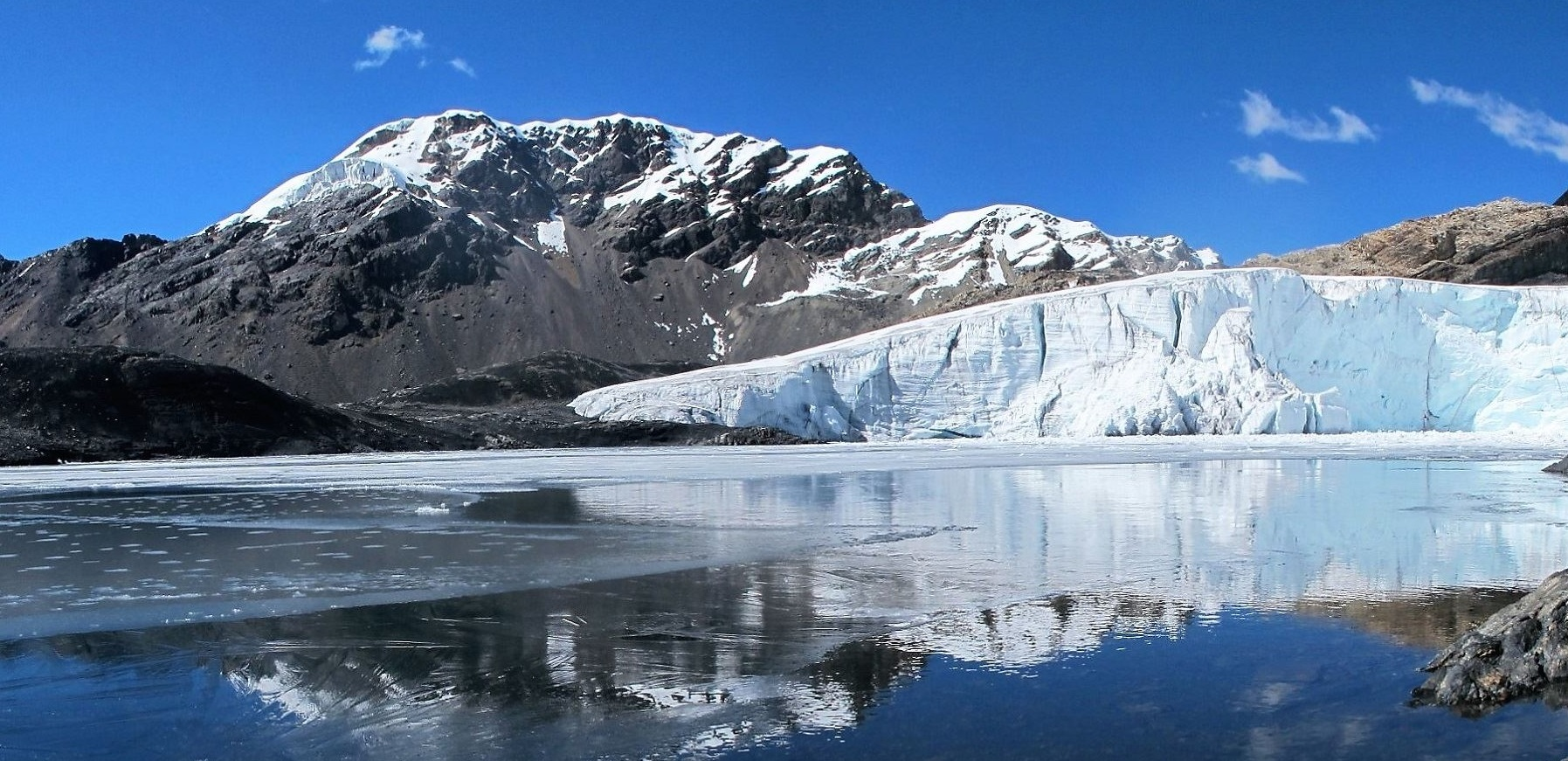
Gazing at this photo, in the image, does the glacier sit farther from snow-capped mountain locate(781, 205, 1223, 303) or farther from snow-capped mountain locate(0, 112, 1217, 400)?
snow-capped mountain locate(781, 205, 1223, 303)

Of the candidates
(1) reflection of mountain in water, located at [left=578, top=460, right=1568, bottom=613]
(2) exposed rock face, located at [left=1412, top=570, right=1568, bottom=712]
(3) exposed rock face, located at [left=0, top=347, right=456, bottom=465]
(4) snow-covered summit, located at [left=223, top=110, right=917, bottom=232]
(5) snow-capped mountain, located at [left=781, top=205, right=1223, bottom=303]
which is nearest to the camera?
(2) exposed rock face, located at [left=1412, top=570, right=1568, bottom=712]

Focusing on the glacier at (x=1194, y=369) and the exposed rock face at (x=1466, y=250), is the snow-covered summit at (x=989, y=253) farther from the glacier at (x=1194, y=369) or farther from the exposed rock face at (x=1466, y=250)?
the glacier at (x=1194, y=369)

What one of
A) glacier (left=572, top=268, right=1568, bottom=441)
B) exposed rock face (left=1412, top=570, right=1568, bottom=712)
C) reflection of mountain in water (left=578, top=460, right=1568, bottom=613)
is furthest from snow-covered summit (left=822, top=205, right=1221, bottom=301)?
exposed rock face (left=1412, top=570, right=1568, bottom=712)

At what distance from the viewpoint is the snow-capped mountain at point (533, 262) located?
8281 centimetres

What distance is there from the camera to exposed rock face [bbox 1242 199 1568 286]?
4175 cm

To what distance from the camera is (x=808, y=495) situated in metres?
16.2

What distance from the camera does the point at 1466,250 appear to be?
4388cm

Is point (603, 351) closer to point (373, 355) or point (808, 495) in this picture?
point (373, 355)

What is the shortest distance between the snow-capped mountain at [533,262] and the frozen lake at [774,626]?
203 feet

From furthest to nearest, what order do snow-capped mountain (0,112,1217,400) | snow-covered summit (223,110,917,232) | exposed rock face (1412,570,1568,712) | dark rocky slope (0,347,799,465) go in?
snow-covered summit (223,110,917,232) → snow-capped mountain (0,112,1217,400) → dark rocky slope (0,347,799,465) → exposed rock face (1412,570,1568,712)

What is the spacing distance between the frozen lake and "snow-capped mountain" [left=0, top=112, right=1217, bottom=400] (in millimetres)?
61786

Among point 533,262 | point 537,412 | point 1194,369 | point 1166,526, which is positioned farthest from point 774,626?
point 533,262

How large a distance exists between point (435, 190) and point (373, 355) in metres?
29.7

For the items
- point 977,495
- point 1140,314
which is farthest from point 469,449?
point 977,495
